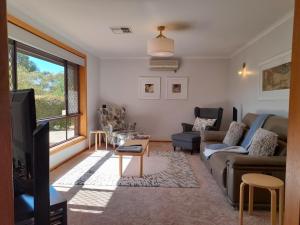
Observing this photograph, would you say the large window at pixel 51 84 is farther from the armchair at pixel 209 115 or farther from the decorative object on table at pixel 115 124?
the armchair at pixel 209 115

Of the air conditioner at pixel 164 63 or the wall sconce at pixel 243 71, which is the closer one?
the wall sconce at pixel 243 71

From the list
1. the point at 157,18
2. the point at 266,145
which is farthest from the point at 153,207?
the point at 157,18

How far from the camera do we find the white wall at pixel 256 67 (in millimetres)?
3164

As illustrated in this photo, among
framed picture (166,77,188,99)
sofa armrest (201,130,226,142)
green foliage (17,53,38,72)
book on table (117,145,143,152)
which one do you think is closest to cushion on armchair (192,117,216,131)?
framed picture (166,77,188,99)

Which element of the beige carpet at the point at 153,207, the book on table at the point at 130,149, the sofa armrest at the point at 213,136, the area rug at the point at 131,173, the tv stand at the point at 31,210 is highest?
the tv stand at the point at 31,210

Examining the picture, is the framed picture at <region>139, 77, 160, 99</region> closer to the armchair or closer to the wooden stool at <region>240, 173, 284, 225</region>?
the armchair

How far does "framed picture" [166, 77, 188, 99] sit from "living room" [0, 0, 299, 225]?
26mm

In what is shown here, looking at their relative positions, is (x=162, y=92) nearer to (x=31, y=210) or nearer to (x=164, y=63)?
(x=164, y=63)

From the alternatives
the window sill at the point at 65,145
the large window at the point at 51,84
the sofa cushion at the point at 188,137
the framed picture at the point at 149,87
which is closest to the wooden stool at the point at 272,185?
the sofa cushion at the point at 188,137

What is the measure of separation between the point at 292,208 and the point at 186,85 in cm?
546

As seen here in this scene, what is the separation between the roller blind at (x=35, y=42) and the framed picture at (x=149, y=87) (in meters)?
2.12

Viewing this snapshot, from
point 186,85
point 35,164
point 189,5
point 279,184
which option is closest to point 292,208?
point 35,164

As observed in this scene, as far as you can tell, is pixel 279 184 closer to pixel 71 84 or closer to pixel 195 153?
pixel 195 153

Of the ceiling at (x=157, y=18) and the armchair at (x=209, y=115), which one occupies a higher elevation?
the ceiling at (x=157, y=18)
